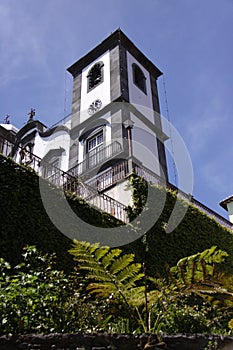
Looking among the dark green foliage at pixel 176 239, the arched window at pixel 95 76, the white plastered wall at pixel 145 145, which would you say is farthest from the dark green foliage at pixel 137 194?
the arched window at pixel 95 76

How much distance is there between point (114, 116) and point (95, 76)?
4.55m

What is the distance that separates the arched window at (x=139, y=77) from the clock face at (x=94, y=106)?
2.69 m

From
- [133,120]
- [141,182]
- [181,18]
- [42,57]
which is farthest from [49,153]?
[181,18]

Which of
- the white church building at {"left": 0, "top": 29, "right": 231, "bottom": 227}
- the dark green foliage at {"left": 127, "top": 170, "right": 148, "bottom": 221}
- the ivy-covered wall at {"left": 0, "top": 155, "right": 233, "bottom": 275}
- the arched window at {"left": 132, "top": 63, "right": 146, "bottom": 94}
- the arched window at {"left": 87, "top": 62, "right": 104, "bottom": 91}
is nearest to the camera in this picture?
the ivy-covered wall at {"left": 0, "top": 155, "right": 233, "bottom": 275}

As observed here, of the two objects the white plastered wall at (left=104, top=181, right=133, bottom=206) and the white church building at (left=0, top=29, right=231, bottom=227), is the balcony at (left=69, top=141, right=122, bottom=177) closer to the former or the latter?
the white church building at (left=0, top=29, right=231, bottom=227)

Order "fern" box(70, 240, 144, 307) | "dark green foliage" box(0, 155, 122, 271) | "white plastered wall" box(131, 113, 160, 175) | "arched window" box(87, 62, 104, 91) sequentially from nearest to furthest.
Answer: "fern" box(70, 240, 144, 307), "dark green foliage" box(0, 155, 122, 271), "white plastered wall" box(131, 113, 160, 175), "arched window" box(87, 62, 104, 91)

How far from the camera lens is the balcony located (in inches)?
611

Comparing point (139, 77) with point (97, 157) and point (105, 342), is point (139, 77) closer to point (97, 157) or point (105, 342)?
point (97, 157)

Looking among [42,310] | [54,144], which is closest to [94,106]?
[54,144]

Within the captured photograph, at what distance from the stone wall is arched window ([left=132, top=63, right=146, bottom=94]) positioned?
17.6 meters

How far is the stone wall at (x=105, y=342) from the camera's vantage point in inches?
124

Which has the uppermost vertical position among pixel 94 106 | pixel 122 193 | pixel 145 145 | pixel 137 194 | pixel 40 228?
pixel 94 106

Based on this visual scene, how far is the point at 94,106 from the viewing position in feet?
61.7

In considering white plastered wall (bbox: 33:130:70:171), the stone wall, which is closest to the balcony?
white plastered wall (bbox: 33:130:70:171)
